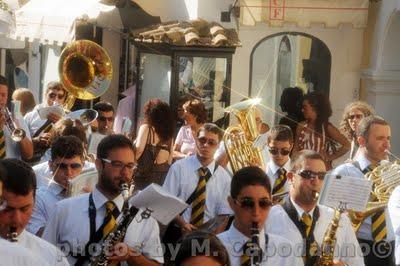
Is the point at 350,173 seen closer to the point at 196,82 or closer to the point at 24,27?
the point at 196,82

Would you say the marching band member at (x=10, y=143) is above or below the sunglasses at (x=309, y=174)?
below

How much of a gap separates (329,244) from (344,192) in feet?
1.16

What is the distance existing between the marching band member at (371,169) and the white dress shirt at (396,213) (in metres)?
0.61

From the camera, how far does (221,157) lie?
9703 millimetres

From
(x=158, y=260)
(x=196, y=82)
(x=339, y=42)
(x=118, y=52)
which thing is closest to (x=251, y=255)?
(x=158, y=260)

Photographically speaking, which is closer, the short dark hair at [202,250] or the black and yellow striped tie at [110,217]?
the short dark hair at [202,250]

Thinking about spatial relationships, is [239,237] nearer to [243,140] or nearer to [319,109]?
[243,140]

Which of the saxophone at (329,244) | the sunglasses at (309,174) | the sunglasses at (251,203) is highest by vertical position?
the sunglasses at (309,174)

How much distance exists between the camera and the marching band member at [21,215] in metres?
5.08

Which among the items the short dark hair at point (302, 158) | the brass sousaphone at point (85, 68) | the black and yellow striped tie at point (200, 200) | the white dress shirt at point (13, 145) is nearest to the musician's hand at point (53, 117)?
the white dress shirt at point (13, 145)

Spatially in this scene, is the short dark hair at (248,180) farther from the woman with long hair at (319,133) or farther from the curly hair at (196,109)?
the curly hair at (196,109)

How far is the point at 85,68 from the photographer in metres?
13.1

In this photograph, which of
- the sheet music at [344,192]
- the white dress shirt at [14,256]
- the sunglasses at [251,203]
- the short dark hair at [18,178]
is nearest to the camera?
the white dress shirt at [14,256]

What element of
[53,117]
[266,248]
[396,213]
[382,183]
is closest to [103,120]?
[53,117]
